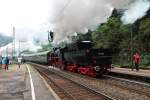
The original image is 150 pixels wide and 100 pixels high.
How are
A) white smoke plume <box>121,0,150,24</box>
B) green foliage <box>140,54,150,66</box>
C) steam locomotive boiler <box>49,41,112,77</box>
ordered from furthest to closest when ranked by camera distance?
green foliage <box>140,54,150,66</box>
steam locomotive boiler <box>49,41,112,77</box>
white smoke plume <box>121,0,150,24</box>

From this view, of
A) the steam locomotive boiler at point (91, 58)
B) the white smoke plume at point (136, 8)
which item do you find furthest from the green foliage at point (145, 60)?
the white smoke plume at point (136, 8)

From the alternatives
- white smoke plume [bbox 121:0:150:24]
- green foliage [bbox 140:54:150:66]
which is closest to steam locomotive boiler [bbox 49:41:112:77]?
white smoke plume [bbox 121:0:150:24]

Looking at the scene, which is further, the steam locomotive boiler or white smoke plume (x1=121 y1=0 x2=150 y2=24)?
the steam locomotive boiler

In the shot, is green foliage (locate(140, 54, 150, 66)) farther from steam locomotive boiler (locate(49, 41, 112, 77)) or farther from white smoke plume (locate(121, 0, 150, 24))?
white smoke plume (locate(121, 0, 150, 24))

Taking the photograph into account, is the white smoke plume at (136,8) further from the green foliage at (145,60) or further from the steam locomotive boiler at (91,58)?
the green foliage at (145,60)

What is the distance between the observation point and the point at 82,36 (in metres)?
30.7

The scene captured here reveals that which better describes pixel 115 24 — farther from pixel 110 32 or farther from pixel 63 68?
pixel 63 68

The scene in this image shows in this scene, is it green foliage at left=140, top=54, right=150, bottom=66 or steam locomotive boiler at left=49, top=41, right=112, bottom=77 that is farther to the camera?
green foliage at left=140, top=54, right=150, bottom=66

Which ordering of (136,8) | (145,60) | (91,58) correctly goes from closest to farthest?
(136,8) → (91,58) → (145,60)

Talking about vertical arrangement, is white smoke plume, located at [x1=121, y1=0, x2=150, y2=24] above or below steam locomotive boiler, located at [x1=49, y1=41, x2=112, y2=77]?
above

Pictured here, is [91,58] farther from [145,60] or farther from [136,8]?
[145,60]

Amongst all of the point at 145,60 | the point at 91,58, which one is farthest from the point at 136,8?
the point at 145,60

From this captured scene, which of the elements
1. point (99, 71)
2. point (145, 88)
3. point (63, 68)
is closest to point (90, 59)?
point (99, 71)

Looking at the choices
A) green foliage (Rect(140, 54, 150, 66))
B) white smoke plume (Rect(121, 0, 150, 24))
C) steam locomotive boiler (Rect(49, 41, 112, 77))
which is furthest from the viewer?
green foliage (Rect(140, 54, 150, 66))
